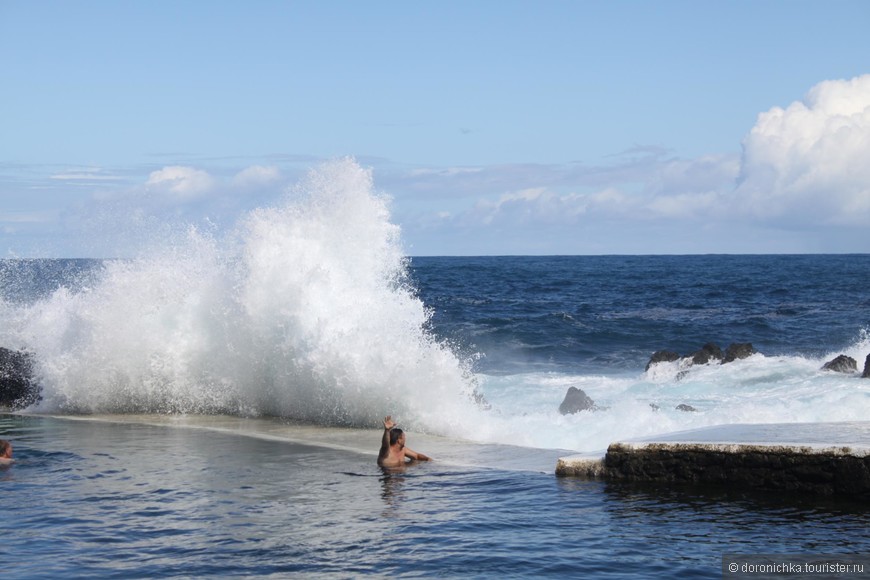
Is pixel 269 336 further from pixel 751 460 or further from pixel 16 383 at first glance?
pixel 751 460

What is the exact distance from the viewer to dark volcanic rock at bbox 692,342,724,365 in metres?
23.7

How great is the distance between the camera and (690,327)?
1293 inches

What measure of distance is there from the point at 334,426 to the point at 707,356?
13.0m

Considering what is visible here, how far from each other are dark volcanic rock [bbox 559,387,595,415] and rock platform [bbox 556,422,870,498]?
721 centimetres

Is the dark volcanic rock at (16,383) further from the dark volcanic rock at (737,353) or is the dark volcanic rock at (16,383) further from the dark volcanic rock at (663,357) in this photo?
the dark volcanic rock at (737,353)

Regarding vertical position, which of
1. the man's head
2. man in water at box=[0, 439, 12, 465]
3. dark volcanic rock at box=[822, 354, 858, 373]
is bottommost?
man in water at box=[0, 439, 12, 465]

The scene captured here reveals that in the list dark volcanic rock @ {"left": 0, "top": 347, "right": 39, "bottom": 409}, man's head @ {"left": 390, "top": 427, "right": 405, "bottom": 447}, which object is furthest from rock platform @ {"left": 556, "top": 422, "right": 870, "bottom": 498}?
dark volcanic rock @ {"left": 0, "top": 347, "right": 39, "bottom": 409}

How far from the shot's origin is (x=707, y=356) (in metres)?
23.8

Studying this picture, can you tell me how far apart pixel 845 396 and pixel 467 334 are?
51.1ft

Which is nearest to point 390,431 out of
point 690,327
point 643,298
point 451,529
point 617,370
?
point 451,529

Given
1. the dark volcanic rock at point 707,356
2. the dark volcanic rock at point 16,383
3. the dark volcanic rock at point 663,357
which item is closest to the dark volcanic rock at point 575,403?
the dark volcanic rock at point 663,357

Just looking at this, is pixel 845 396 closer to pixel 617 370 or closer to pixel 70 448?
pixel 617 370

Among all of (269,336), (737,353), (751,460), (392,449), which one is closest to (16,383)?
(269,336)

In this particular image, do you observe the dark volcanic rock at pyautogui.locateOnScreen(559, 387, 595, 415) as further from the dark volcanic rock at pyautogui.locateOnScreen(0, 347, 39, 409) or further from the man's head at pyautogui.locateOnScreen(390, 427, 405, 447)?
the dark volcanic rock at pyautogui.locateOnScreen(0, 347, 39, 409)
